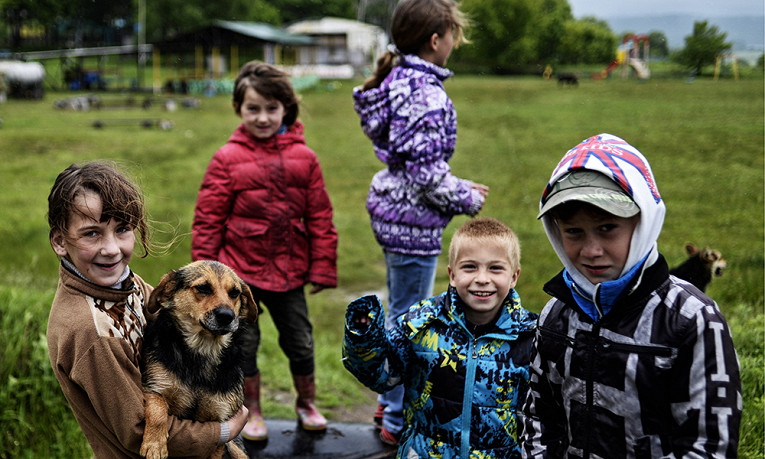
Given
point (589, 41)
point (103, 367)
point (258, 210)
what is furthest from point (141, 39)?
point (103, 367)

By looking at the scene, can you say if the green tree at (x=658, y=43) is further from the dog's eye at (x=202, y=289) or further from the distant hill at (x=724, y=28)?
the dog's eye at (x=202, y=289)

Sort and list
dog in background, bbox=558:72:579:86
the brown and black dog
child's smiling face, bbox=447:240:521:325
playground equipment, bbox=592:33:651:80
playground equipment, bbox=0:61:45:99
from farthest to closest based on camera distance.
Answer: playground equipment, bbox=0:61:45:99
dog in background, bbox=558:72:579:86
playground equipment, bbox=592:33:651:80
child's smiling face, bbox=447:240:521:325
the brown and black dog

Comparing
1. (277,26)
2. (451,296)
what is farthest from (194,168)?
(277,26)

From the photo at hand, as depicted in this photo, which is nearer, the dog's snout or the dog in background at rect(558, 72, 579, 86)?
the dog's snout

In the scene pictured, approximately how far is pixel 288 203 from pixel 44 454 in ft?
7.64

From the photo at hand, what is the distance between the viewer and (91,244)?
2385 millimetres

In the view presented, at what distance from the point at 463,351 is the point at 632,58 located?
5.50 m

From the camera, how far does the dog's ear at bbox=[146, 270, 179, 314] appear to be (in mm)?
2578

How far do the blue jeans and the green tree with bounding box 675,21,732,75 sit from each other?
10.8ft

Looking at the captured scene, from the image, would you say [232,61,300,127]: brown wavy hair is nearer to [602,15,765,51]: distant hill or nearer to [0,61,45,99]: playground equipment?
[602,15,765,51]: distant hill

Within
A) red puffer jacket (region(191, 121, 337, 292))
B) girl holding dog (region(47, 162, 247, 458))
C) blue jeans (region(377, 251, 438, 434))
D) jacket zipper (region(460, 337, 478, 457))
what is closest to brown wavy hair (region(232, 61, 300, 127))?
red puffer jacket (region(191, 121, 337, 292))

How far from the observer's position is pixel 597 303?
212cm

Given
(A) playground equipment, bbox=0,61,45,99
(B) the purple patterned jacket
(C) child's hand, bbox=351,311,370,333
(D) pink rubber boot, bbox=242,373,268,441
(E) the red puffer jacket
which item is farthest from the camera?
(A) playground equipment, bbox=0,61,45,99

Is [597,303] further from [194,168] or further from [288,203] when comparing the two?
[194,168]
